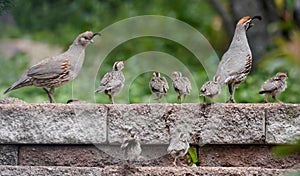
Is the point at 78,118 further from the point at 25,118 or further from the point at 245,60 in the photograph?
the point at 245,60

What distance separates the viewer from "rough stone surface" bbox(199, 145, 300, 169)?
6.29 metres

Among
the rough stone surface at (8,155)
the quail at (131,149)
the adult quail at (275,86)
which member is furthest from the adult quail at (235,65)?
the rough stone surface at (8,155)

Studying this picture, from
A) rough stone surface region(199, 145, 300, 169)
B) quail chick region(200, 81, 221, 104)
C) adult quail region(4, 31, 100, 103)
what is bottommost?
→ rough stone surface region(199, 145, 300, 169)

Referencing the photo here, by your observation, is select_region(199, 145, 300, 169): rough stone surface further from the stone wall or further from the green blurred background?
the green blurred background

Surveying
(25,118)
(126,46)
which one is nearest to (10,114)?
(25,118)

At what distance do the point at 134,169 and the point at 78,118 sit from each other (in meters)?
0.75

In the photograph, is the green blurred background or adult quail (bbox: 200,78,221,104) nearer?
adult quail (bbox: 200,78,221,104)

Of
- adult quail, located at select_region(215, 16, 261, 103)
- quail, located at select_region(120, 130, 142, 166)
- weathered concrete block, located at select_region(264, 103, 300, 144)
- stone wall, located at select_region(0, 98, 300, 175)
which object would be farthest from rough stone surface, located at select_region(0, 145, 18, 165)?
weathered concrete block, located at select_region(264, 103, 300, 144)

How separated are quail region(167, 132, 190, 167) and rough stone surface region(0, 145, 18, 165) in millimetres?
1299

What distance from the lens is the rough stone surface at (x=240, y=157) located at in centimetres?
629

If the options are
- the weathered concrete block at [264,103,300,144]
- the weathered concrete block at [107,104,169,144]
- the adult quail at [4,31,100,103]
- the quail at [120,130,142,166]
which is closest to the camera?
the quail at [120,130,142,166]

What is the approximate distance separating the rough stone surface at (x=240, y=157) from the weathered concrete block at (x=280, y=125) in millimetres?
120

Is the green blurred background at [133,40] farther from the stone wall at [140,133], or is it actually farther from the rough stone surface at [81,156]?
the rough stone surface at [81,156]

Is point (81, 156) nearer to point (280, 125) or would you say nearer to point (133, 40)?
point (280, 125)
